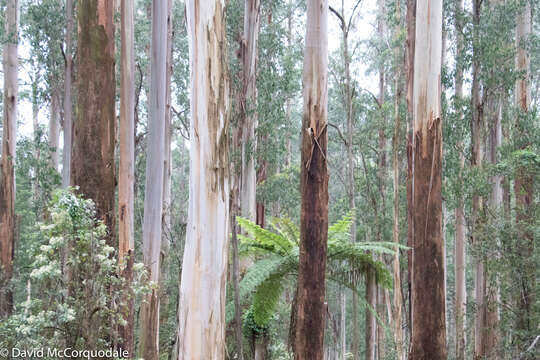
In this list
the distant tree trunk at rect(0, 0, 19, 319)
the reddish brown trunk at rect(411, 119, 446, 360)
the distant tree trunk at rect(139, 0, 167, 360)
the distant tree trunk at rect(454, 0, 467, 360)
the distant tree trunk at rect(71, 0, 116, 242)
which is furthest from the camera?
the distant tree trunk at rect(0, 0, 19, 319)

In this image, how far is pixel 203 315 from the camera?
3857mm

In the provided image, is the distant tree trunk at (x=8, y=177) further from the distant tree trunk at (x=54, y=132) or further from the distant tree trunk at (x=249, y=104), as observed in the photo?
the distant tree trunk at (x=249, y=104)

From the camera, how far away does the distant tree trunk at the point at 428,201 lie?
6098 mm

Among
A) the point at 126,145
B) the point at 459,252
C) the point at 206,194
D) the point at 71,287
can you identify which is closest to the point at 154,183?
the point at 126,145

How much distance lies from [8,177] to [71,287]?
9584mm

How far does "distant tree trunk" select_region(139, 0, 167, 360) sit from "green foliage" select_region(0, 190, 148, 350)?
190 inches

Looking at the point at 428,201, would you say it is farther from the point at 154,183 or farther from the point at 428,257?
the point at 154,183

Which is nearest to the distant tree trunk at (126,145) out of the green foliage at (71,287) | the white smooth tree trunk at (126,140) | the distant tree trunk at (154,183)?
the white smooth tree trunk at (126,140)

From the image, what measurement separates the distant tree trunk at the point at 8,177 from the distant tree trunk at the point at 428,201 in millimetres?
8553

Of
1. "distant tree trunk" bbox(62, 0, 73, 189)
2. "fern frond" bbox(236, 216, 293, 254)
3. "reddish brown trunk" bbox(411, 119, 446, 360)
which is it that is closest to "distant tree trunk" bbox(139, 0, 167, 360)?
"fern frond" bbox(236, 216, 293, 254)

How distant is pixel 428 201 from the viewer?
20.7 ft

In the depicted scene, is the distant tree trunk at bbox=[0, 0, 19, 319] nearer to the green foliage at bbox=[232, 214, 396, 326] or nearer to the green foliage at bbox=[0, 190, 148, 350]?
the green foliage at bbox=[232, 214, 396, 326]

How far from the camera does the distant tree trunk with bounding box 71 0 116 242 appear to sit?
596 centimetres
